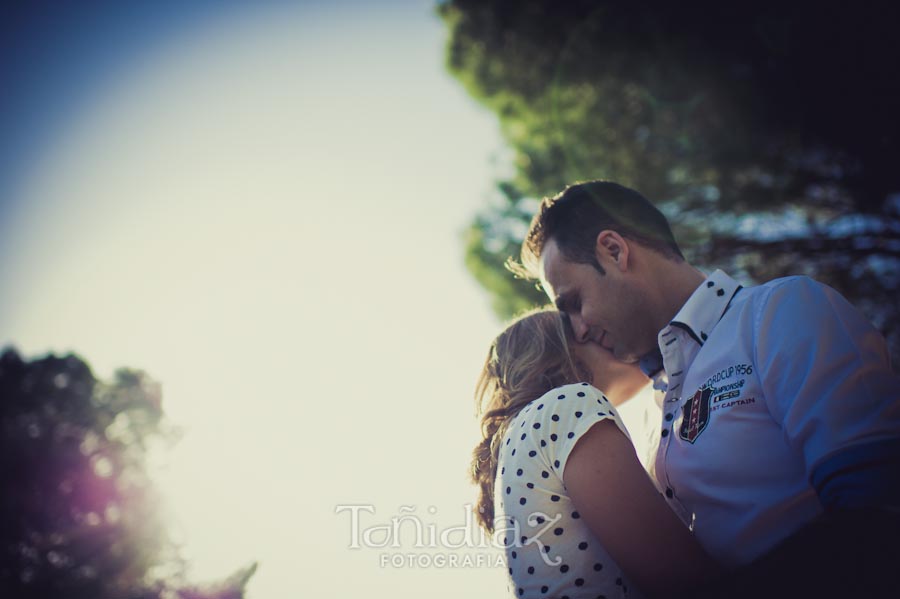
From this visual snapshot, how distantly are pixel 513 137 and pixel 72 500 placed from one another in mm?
13068

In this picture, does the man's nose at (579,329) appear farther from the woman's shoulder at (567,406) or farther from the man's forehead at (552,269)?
the woman's shoulder at (567,406)

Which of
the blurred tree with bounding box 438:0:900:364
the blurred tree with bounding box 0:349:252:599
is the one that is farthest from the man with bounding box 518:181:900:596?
the blurred tree with bounding box 0:349:252:599

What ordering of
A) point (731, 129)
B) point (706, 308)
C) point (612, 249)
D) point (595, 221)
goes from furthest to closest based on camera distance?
point (731, 129)
point (595, 221)
point (612, 249)
point (706, 308)

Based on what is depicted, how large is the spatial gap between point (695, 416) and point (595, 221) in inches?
49.6

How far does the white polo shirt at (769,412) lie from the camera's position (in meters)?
1.07

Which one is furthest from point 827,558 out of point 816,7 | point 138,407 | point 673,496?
point 138,407

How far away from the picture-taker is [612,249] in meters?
2.39

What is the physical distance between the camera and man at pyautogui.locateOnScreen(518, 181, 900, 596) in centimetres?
90

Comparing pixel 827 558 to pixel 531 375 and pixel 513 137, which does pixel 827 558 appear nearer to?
pixel 531 375

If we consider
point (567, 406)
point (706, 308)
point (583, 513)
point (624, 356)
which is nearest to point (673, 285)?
point (706, 308)

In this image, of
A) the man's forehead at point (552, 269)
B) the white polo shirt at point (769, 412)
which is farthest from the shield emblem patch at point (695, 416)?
the man's forehead at point (552, 269)

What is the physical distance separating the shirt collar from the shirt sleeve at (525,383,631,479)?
0.64 meters

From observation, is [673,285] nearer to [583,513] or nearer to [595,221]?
[595,221]

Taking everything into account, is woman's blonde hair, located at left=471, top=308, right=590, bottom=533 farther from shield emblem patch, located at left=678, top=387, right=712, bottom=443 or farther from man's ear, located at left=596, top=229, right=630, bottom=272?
shield emblem patch, located at left=678, top=387, right=712, bottom=443
